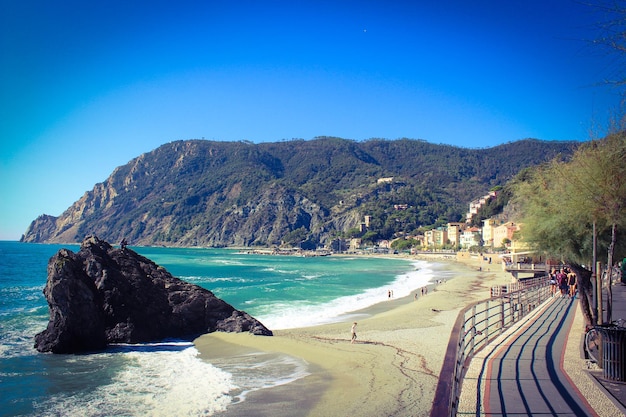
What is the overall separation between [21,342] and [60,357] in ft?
13.1

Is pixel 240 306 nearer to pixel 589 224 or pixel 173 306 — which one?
pixel 173 306

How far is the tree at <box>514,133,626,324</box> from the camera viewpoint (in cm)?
810

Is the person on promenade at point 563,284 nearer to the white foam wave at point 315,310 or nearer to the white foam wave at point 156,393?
the white foam wave at point 315,310

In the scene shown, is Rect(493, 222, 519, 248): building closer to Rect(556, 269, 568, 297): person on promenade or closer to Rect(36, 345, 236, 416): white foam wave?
Rect(556, 269, 568, 297): person on promenade

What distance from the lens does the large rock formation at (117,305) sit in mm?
16906

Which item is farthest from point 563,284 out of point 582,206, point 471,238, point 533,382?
point 471,238

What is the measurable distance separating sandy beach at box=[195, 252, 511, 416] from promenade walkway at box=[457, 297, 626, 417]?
2239 millimetres

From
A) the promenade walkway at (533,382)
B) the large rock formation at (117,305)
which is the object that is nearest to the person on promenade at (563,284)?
the promenade walkway at (533,382)

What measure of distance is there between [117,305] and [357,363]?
1096 centimetres

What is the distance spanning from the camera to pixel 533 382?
22.7 feet

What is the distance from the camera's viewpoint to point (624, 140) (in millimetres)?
7527

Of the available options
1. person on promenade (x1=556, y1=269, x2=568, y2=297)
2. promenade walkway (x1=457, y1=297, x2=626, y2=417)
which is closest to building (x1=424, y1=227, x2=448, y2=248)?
person on promenade (x1=556, y1=269, x2=568, y2=297)

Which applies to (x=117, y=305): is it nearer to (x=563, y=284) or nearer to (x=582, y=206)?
(x=582, y=206)

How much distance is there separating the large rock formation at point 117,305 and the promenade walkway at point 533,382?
1223cm
